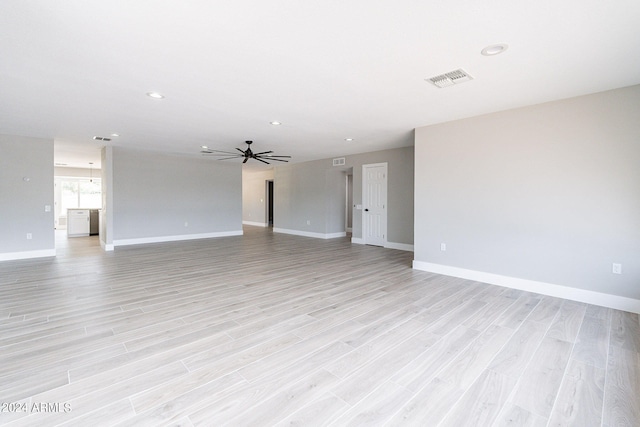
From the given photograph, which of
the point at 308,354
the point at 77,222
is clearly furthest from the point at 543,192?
the point at 77,222

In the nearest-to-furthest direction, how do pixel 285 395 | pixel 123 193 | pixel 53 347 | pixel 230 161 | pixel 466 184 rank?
pixel 285 395
pixel 53 347
pixel 466 184
pixel 123 193
pixel 230 161

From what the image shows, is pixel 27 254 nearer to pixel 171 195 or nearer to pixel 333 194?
pixel 171 195

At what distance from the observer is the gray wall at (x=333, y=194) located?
22.9ft

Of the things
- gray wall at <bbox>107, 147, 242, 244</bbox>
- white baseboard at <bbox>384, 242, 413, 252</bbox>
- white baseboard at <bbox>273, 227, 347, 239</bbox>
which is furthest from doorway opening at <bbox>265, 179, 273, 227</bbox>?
white baseboard at <bbox>384, 242, 413, 252</bbox>

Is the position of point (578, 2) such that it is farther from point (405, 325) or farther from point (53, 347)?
point (53, 347)

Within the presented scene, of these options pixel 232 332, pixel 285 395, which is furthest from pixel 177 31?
pixel 285 395

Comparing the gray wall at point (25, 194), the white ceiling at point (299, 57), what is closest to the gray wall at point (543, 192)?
the white ceiling at point (299, 57)

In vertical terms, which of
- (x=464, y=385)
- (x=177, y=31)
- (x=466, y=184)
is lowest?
(x=464, y=385)

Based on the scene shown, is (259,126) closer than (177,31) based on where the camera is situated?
No

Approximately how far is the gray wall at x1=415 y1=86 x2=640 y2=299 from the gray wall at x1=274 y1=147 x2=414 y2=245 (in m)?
2.04

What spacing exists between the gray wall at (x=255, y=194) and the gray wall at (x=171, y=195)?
9.05 feet

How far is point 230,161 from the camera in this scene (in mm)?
9133

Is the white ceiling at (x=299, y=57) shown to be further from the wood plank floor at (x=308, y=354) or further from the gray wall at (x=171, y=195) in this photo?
the gray wall at (x=171, y=195)

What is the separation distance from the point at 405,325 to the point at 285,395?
1425 millimetres
